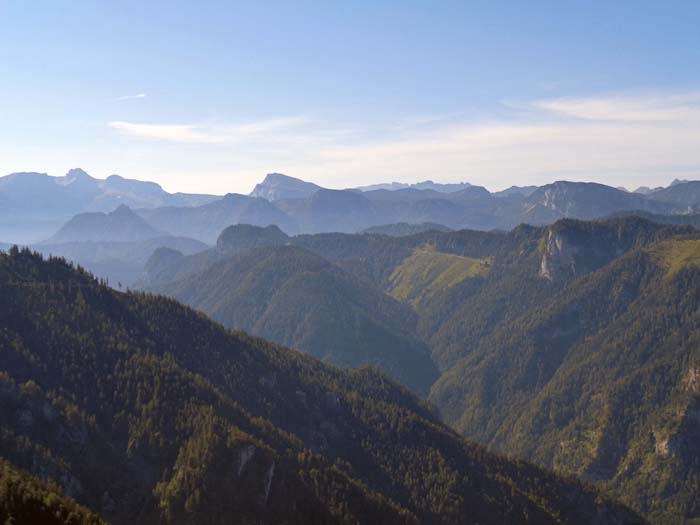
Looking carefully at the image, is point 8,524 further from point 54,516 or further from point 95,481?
point 95,481

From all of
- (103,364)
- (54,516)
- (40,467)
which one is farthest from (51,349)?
(54,516)

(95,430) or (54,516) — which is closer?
(54,516)

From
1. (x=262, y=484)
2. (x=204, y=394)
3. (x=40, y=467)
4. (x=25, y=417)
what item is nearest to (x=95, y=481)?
(x=40, y=467)

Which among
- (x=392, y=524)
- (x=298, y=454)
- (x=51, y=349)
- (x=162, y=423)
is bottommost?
(x=392, y=524)

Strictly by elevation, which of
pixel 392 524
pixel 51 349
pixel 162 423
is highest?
pixel 51 349

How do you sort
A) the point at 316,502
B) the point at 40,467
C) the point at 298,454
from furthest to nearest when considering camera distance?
the point at 298,454 < the point at 316,502 < the point at 40,467

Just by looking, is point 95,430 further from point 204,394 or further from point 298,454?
point 298,454

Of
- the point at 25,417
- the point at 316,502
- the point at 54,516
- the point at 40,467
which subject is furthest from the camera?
the point at 316,502

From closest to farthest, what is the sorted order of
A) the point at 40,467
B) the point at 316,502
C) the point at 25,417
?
the point at 40,467, the point at 25,417, the point at 316,502

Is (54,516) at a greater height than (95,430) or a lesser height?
greater
